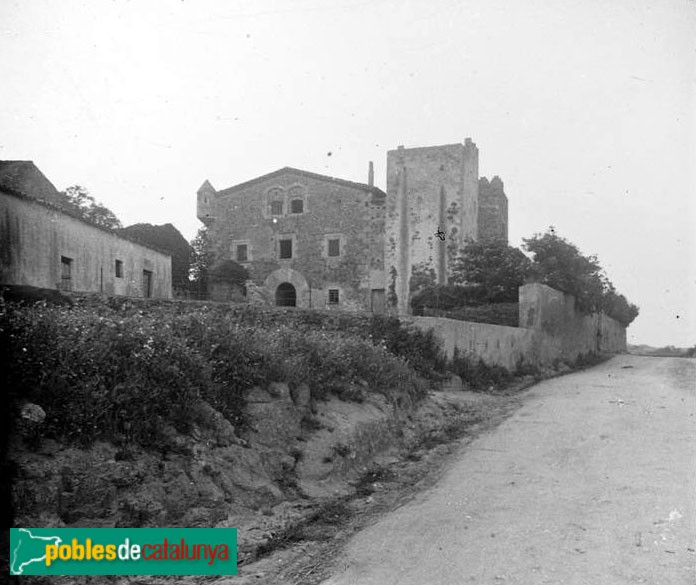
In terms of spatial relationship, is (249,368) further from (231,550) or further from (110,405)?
(231,550)

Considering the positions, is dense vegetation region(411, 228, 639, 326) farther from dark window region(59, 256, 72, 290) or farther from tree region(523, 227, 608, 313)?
dark window region(59, 256, 72, 290)

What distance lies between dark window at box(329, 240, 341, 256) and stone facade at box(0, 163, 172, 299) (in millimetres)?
10073

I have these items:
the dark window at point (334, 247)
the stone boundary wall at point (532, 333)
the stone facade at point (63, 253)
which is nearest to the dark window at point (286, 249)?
the dark window at point (334, 247)

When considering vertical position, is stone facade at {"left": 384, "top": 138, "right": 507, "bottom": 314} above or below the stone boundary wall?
above

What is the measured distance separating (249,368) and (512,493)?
3.00 m

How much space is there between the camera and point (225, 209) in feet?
110

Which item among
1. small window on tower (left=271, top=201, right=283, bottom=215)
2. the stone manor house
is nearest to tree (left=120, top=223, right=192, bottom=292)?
the stone manor house

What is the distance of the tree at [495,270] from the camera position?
21984mm

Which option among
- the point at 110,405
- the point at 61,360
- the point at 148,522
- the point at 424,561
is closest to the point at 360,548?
the point at 424,561

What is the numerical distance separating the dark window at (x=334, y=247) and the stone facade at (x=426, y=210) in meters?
2.69

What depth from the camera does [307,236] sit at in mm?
31844

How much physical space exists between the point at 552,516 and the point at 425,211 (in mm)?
24963

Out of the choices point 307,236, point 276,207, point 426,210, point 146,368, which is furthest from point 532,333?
point 276,207

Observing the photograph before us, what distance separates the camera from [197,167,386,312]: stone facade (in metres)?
30.6
